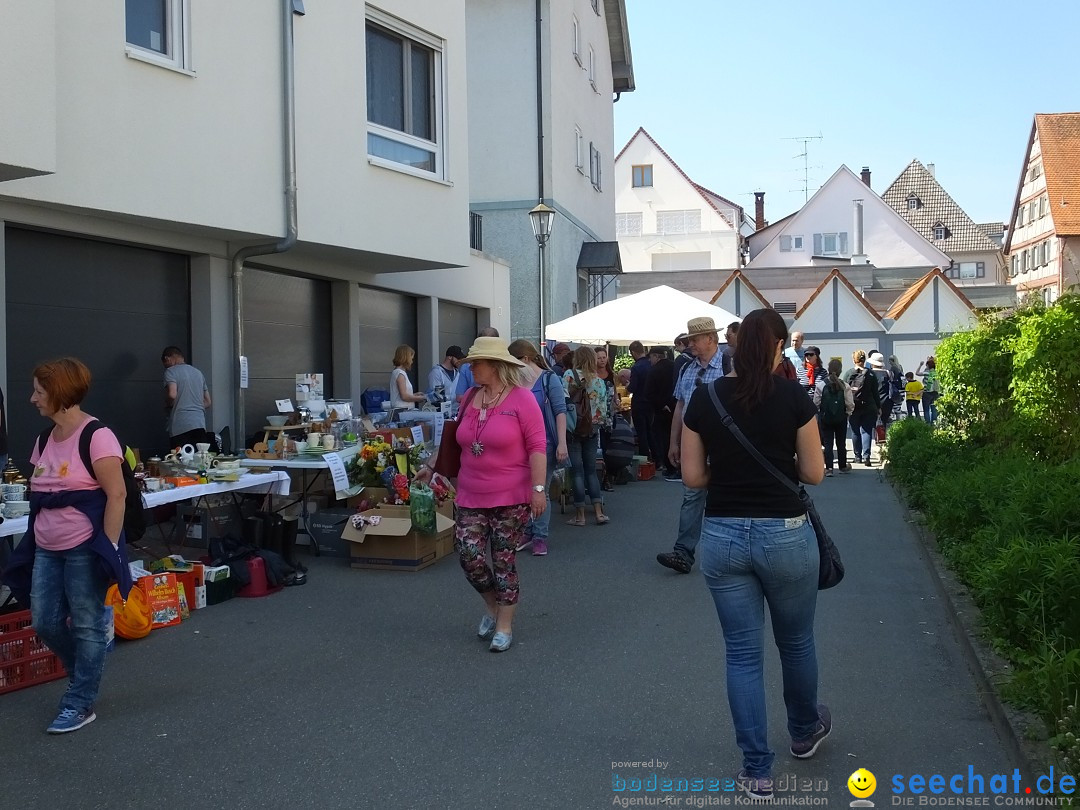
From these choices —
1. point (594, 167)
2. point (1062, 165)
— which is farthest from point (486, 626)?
point (1062, 165)

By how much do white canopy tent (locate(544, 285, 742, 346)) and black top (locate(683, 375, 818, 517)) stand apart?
1081 centimetres

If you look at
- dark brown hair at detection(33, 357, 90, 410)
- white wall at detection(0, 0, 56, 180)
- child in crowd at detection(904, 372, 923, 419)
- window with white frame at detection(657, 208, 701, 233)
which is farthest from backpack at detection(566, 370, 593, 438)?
window with white frame at detection(657, 208, 701, 233)

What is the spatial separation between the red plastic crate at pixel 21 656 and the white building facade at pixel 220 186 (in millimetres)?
3387

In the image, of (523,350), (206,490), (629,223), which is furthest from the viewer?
(629,223)

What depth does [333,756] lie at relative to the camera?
4.66 meters

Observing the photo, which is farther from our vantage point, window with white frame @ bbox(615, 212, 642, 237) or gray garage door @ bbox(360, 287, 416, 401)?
window with white frame @ bbox(615, 212, 642, 237)

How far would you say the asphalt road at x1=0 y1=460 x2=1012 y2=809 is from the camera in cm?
438

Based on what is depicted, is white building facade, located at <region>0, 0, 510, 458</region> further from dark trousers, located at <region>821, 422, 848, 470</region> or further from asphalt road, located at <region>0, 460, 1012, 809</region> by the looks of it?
dark trousers, located at <region>821, 422, 848, 470</region>

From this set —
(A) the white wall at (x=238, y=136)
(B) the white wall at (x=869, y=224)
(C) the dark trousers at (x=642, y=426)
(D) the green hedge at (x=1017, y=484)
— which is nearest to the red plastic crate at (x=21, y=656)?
(A) the white wall at (x=238, y=136)

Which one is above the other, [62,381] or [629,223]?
[629,223]

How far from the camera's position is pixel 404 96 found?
44.7 feet

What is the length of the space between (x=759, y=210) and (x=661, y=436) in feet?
218

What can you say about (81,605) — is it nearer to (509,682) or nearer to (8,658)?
(8,658)

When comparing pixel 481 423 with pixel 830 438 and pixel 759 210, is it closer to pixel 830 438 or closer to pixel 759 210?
pixel 830 438
